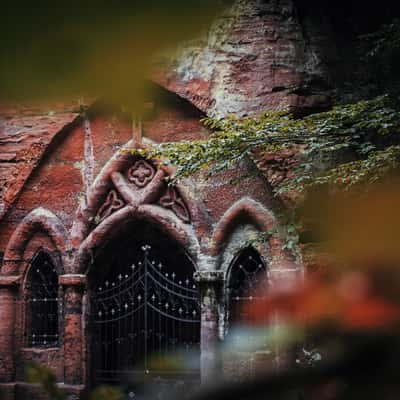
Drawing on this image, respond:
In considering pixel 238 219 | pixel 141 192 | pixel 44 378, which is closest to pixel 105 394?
pixel 44 378

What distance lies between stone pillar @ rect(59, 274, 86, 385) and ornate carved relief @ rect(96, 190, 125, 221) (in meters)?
0.72

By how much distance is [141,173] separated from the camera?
7.42 m

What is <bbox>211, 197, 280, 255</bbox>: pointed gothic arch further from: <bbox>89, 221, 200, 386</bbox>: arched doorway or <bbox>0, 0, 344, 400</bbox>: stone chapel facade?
<bbox>89, 221, 200, 386</bbox>: arched doorway

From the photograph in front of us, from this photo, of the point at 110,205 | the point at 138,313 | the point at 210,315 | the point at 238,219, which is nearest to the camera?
the point at 210,315

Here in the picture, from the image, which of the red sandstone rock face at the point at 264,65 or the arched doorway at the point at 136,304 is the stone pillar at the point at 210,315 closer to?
the arched doorway at the point at 136,304

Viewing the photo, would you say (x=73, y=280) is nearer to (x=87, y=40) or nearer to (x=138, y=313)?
(x=138, y=313)

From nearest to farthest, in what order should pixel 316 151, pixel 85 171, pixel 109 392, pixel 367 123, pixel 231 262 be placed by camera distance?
pixel 109 392
pixel 367 123
pixel 316 151
pixel 231 262
pixel 85 171

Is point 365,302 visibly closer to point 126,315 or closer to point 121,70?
point 121,70

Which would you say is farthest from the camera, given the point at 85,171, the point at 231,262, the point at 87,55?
the point at 85,171

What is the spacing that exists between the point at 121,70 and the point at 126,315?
646 cm

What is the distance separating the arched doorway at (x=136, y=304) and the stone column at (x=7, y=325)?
910 millimetres

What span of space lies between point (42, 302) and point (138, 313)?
1137 millimetres

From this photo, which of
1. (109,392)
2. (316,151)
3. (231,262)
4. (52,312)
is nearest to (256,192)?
(231,262)

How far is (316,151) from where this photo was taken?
559 centimetres
